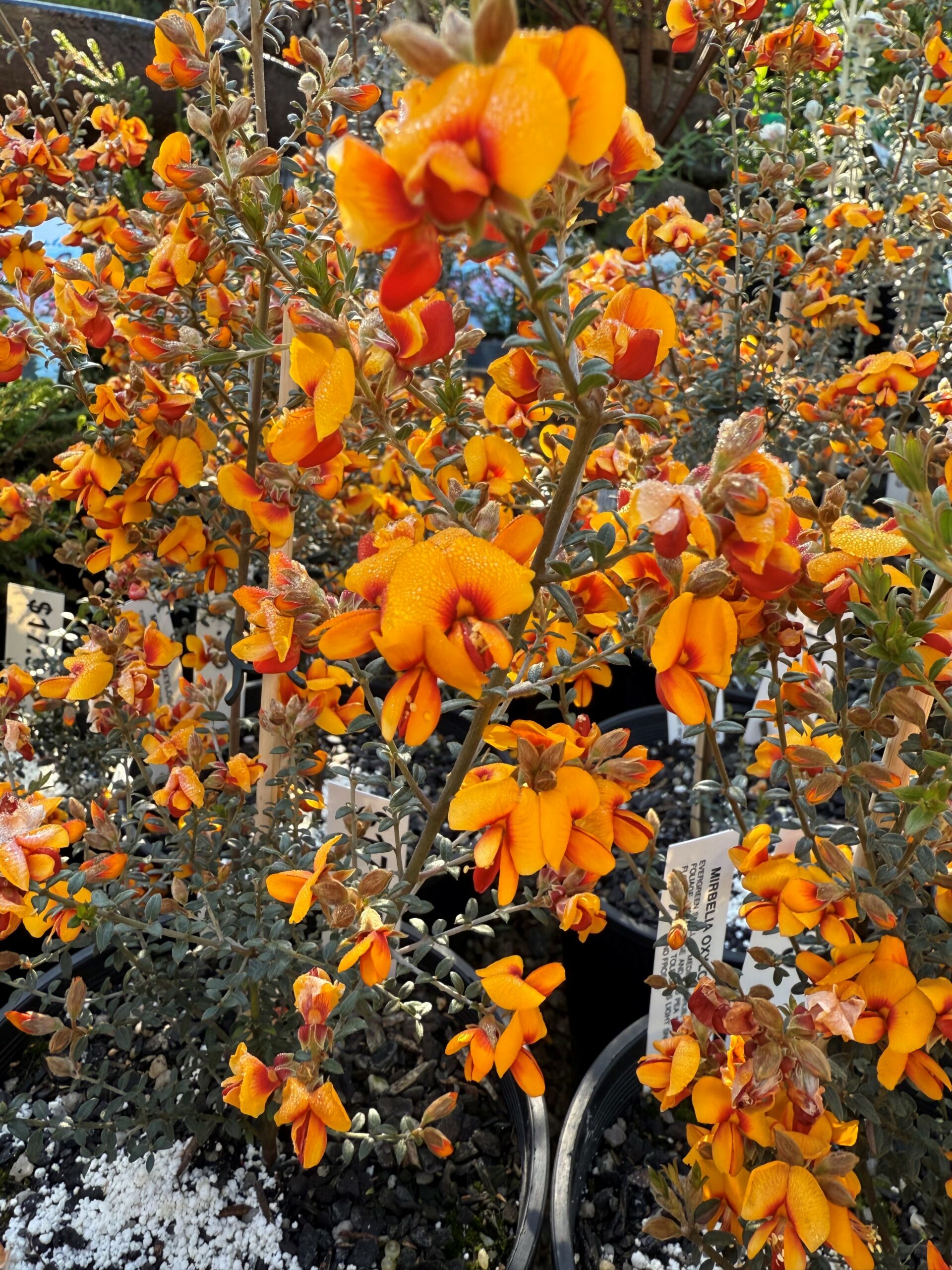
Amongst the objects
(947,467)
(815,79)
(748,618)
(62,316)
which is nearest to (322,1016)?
(748,618)

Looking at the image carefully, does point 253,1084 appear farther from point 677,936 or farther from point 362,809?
point 677,936

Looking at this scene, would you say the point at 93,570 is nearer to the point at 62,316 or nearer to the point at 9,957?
the point at 62,316

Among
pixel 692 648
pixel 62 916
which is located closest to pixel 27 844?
pixel 62 916

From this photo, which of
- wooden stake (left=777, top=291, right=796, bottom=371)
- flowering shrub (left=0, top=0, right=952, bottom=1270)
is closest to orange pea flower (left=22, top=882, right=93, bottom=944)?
flowering shrub (left=0, top=0, right=952, bottom=1270)

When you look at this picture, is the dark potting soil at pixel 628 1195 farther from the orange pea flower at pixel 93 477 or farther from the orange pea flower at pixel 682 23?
the orange pea flower at pixel 682 23

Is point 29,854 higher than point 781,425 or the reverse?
the reverse

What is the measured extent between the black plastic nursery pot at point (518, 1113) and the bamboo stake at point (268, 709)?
22 centimetres

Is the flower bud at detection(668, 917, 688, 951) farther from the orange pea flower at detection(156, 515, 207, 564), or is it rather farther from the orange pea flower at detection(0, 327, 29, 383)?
the orange pea flower at detection(0, 327, 29, 383)

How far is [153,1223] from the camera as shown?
1007 mm

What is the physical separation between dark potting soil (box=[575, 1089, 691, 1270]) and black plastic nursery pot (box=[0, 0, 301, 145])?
2707 millimetres

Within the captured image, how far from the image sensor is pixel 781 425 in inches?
62.1

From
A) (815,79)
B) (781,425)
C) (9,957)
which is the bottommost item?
(9,957)

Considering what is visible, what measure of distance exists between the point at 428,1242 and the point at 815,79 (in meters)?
2.22

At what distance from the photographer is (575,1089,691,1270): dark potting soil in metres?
1.01
